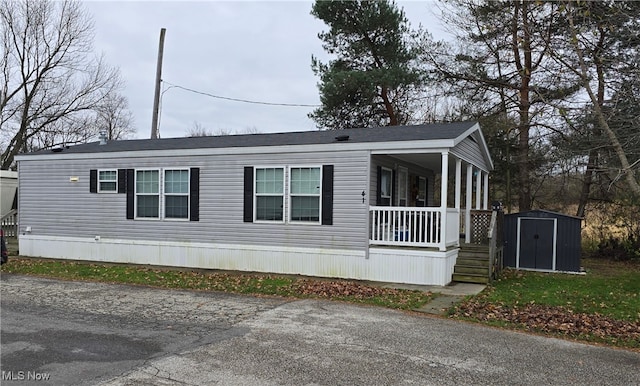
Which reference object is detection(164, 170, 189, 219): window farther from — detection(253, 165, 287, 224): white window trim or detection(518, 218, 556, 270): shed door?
detection(518, 218, 556, 270): shed door

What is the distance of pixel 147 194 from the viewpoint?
1233cm

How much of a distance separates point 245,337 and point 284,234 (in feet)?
17.6

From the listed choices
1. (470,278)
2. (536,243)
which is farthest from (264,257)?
(536,243)

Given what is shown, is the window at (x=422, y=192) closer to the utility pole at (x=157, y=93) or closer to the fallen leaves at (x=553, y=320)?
the fallen leaves at (x=553, y=320)

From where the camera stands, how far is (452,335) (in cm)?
596

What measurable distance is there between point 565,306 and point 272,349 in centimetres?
530

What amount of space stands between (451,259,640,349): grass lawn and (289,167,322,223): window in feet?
13.0

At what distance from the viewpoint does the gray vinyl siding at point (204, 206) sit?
410 inches

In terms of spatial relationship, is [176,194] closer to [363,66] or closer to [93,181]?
[93,181]

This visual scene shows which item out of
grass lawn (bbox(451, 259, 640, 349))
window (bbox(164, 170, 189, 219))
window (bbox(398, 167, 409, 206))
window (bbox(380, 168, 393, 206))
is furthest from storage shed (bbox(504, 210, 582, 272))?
window (bbox(164, 170, 189, 219))

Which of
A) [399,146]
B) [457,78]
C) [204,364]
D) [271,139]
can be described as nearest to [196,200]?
[271,139]

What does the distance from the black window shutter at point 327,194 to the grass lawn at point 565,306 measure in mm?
3521

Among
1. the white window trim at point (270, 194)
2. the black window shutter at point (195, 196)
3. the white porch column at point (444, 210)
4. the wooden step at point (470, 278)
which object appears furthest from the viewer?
the black window shutter at point (195, 196)

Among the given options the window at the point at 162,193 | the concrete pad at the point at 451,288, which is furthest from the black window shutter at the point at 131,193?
the concrete pad at the point at 451,288
